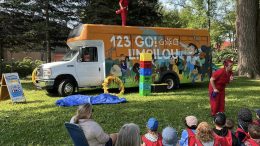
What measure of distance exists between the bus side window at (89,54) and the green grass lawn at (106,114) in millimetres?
2677

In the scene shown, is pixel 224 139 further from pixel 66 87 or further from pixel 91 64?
pixel 91 64

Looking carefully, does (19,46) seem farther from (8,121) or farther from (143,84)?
(8,121)

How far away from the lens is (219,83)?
9969mm

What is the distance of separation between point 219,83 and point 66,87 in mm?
7742

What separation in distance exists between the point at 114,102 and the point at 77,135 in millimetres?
7816

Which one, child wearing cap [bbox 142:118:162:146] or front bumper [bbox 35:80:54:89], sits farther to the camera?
front bumper [bbox 35:80:54:89]

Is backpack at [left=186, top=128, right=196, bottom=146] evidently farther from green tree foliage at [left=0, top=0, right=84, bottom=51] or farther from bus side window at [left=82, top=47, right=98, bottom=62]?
green tree foliage at [left=0, top=0, right=84, bottom=51]

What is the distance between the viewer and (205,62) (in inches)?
737

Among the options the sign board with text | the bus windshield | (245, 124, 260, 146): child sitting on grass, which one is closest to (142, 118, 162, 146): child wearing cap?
(245, 124, 260, 146): child sitting on grass

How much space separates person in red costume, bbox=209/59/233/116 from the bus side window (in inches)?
285

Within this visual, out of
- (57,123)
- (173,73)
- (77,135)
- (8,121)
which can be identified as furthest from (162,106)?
(77,135)

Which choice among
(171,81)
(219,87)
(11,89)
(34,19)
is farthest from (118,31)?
(34,19)

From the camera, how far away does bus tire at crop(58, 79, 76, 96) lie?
15.8 meters

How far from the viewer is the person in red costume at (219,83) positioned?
32.4 ft
